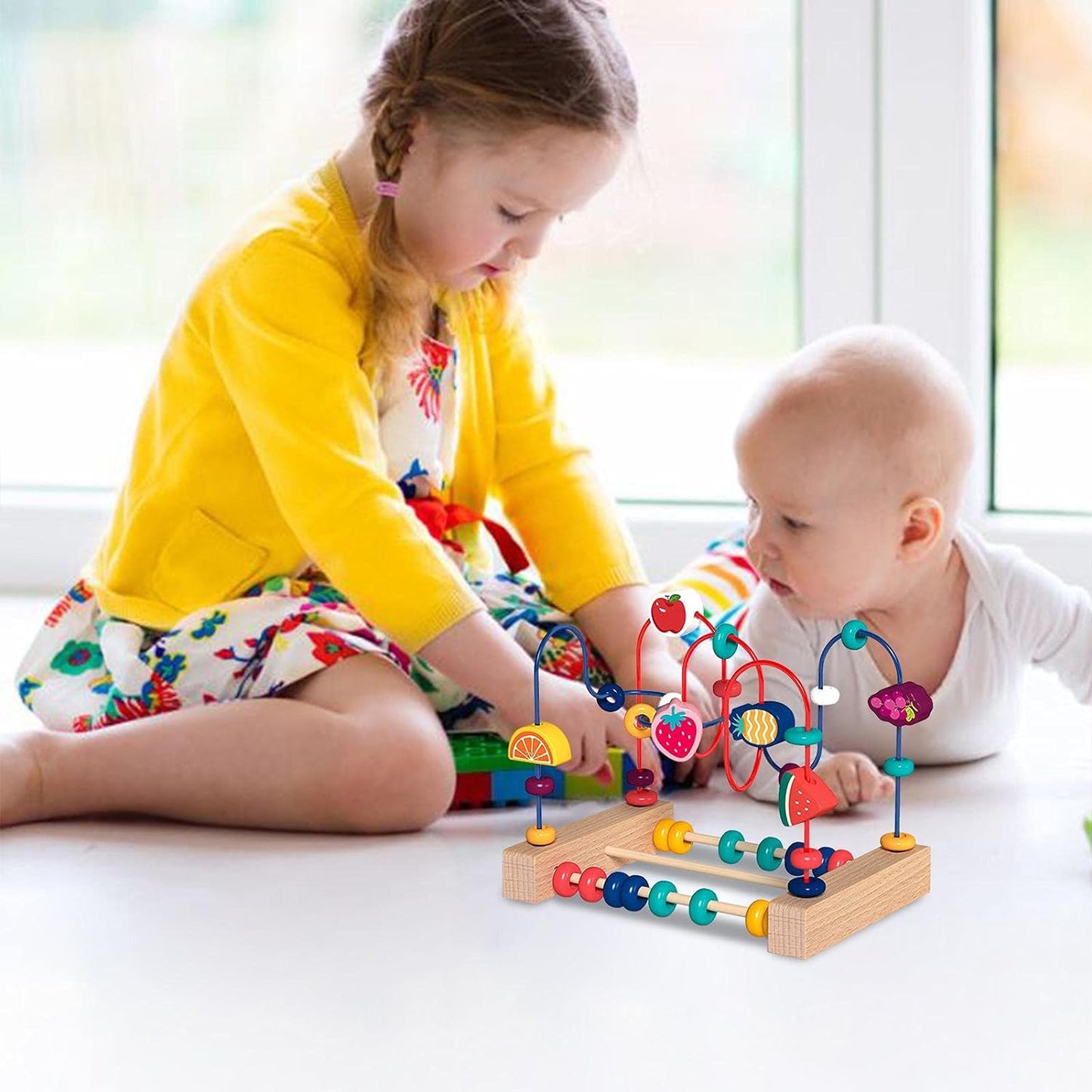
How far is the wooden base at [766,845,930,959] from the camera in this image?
3.08 ft

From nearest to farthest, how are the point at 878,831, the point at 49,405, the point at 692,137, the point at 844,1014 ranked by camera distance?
the point at 844,1014 → the point at 878,831 → the point at 692,137 → the point at 49,405

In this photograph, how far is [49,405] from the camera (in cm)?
220

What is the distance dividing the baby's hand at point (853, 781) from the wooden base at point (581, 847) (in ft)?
0.38

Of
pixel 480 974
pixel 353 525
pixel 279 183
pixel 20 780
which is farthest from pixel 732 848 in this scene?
pixel 279 183

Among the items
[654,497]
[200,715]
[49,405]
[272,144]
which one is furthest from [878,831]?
[49,405]

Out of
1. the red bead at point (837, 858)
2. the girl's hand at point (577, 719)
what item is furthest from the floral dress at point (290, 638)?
the red bead at point (837, 858)

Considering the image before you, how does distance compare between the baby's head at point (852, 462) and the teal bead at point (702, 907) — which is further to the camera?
the baby's head at point (852, 462)

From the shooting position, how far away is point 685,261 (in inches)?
77.9

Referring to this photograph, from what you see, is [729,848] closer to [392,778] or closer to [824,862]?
[824,862]

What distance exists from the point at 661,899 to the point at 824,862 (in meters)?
0.10

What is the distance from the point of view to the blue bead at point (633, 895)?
1008 millimetres

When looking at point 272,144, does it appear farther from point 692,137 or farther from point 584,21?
point 584,21

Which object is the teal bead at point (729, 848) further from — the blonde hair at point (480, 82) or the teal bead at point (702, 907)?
the blonde hair at point (480, 82)

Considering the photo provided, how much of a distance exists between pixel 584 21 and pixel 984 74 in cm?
70
